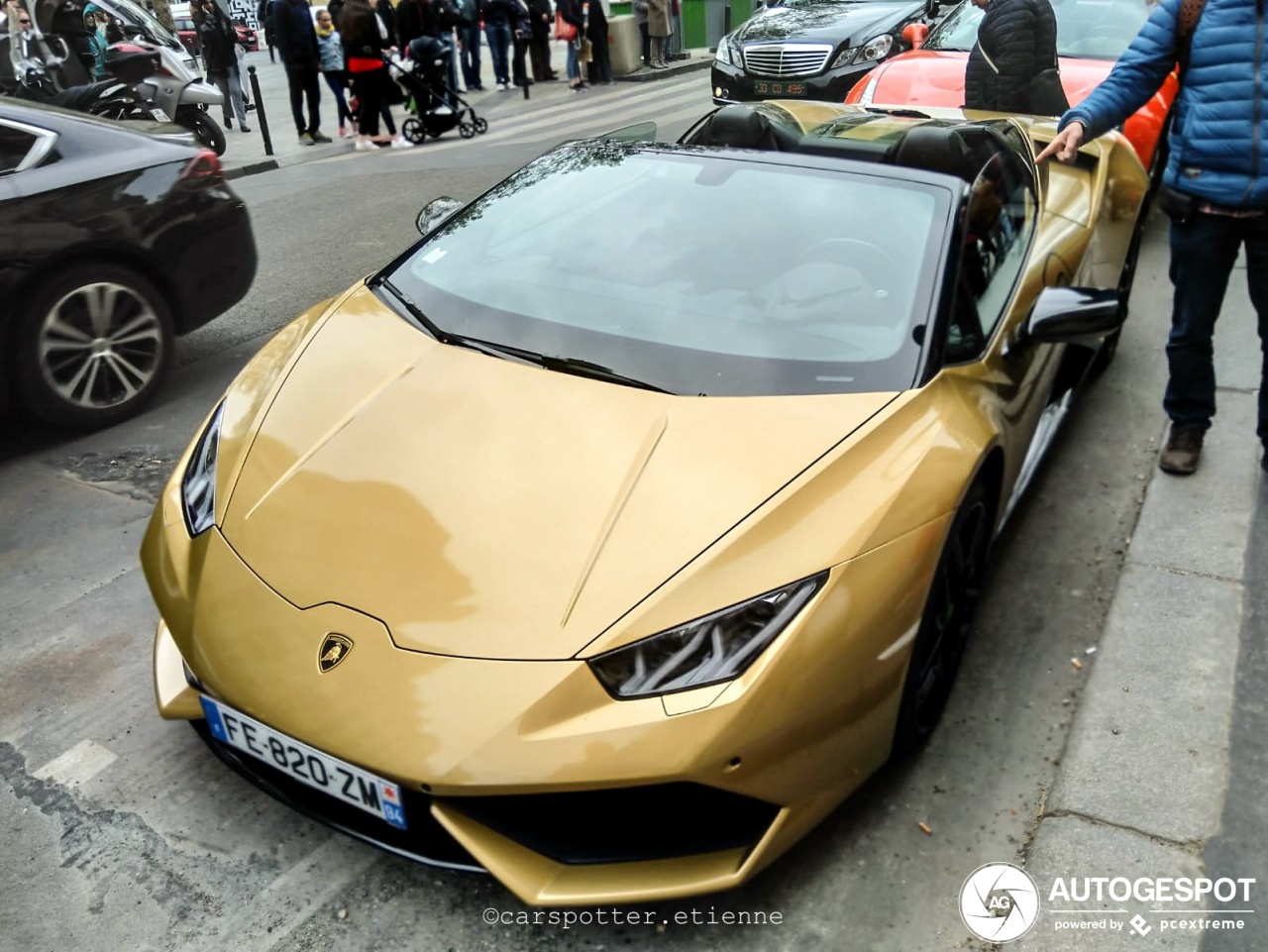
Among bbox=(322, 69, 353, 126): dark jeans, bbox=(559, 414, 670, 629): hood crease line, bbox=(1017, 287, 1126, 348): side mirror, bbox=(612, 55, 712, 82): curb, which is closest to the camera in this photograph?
bbox=(559, 414, 670, 629): hood crease line

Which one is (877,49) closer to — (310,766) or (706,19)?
(310,766)

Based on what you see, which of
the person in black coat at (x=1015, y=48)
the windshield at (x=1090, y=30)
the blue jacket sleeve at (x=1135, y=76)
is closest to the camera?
the blue jacket sleeve at (x=1135, y=76)

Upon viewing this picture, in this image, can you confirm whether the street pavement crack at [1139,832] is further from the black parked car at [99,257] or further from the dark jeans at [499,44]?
the dark jeans at [499,44]

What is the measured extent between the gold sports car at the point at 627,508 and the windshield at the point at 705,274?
10 mm

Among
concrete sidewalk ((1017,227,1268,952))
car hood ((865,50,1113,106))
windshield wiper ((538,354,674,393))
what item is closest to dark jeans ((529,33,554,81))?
car hood ((865,50,1113,106))

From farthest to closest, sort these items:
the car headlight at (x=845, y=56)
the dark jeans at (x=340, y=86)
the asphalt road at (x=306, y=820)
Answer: the dark jeans at (x=340, y=86) < the car headlight at (x=845, y=56) < the asphalt road at (x=306, y=820)

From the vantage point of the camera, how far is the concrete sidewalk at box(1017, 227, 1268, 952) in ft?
7.31

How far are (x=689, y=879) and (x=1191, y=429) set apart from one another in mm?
2859

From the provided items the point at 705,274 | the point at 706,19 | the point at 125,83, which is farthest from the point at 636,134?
the point at 706,19

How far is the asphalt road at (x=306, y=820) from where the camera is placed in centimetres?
221

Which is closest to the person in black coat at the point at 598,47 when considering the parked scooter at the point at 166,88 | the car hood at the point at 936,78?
the parked scooter at the point at 166,88

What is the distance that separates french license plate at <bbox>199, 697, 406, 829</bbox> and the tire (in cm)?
265

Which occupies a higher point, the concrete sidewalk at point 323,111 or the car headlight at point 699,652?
the car headlight at point 699,652
